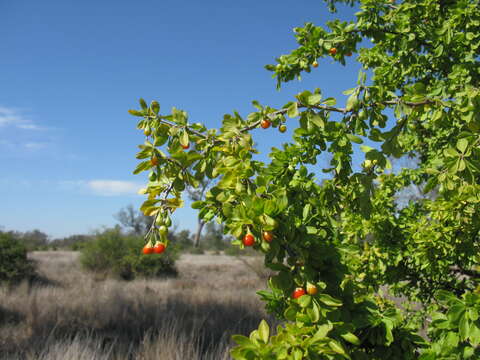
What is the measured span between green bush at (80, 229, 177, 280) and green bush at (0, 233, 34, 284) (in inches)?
89.3

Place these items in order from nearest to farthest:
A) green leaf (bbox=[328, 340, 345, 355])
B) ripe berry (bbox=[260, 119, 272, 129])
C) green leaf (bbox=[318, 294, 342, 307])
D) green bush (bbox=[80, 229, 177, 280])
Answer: green leaf (bbox=[328, 340, 345, 355]) < green leaf (bbox=[318, 294, 342, 307]) < ripe berry (bbox=[260, 119, 272, 129]) < green bush (bbox=[80, 229, 177, 280])

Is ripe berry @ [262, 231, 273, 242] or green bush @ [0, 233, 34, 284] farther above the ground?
ripe berry @ [262, 231, 273, 242]

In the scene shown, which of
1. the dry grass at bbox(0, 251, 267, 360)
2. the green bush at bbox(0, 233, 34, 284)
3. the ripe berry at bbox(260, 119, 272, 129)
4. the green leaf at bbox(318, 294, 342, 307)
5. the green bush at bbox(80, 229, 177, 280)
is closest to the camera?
the green leaf at bbox(318, 294, 342, 307)

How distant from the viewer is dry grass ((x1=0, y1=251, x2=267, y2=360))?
3.55 meters

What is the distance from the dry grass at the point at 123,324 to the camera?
3549 millimetres

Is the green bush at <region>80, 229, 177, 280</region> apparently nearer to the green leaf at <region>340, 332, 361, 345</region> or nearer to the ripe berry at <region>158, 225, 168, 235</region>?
the ripe berry at <region>158, 225, 168, 235</region>

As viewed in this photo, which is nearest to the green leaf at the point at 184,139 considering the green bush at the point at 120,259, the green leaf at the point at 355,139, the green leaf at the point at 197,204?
the green leaf at the point at 197,204

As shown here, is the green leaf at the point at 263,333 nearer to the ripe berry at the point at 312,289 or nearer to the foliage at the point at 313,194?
the foliage at the point at 313,194

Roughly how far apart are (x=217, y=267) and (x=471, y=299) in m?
15.6

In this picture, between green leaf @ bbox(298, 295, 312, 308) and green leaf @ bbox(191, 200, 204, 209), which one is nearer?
green leaf @ bbox(298, 295, 312, 308)

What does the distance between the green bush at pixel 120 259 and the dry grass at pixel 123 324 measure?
3.60 m

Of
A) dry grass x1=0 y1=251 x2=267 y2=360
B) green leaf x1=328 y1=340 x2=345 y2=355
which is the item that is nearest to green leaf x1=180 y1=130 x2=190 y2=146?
green leaf x1=328 y1=340 x2=345 y2=355

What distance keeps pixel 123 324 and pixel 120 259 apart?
23.2 ft

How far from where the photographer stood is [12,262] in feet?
31.2
